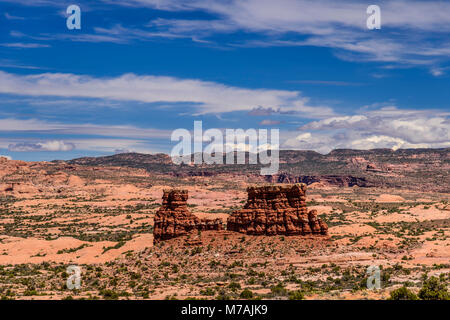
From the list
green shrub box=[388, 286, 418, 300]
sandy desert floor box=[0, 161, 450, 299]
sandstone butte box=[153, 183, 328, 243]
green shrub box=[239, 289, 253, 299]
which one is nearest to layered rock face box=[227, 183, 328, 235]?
sandstone butte box=[153, 183, 328, 243]

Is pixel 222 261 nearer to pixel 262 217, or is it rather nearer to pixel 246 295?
pixel 262 217

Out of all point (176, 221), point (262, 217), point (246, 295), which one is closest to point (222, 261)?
point (262, 217)

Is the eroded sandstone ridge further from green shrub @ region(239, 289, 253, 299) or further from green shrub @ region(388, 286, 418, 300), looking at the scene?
green shrub @ region(388, 286, 418, 300)

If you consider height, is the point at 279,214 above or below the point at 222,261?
above

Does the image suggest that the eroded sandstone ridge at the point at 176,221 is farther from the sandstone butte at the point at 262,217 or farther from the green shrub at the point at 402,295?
the green shrub at the point at 402,295

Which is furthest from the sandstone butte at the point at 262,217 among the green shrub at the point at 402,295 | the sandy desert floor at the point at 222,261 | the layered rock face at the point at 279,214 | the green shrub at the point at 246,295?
the green shrub at the point at 402,295
